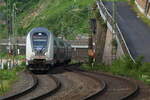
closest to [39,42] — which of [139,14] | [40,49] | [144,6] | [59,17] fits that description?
[40,49]

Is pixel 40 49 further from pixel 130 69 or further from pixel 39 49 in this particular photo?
pixel 130 69

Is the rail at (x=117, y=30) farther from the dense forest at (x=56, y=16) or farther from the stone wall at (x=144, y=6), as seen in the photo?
the dense forest at (x=56, y=16)

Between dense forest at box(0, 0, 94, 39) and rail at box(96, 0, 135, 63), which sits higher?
dense forest at box(0, 0, 94, 39)

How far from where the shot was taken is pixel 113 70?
140 feet

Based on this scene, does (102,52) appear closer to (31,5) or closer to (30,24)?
(30,24)

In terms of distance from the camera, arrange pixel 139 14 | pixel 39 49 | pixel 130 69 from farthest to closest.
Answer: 1. pixel 139 14
2. pixel 39 49
3. pixel 130 69

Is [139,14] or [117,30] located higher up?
[139,14]

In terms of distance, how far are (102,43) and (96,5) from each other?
35.7 ft

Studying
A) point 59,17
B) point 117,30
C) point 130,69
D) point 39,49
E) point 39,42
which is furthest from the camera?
point 59,17

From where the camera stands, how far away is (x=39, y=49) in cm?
4200

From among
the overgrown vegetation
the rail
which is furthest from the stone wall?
the overgrown vegetation

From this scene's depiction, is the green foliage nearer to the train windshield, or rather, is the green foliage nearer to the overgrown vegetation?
the overgrown vegetation

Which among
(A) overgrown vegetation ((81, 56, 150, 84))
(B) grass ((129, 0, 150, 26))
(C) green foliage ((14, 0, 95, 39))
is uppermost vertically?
(C) green foliage ((14, 0, 95, 39))

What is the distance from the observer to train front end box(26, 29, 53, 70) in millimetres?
42062
